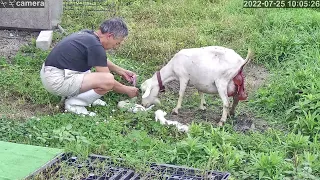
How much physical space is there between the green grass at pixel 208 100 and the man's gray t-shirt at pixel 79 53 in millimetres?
564

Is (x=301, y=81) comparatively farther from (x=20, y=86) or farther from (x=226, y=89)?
(x=20, y=86)

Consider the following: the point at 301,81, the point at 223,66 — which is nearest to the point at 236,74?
the point at 223,66

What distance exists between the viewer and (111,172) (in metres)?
4.79

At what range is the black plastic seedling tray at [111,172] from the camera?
4668 mm

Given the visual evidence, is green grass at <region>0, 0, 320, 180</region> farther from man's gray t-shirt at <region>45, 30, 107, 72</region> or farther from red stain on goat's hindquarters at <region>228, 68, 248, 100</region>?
man's gray t-shirt at <region>45, 30, 107, 72</region>

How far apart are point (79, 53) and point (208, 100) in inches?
69.2

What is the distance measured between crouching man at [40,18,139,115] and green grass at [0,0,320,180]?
25 cm

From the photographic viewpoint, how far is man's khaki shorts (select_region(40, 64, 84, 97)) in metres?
6.31

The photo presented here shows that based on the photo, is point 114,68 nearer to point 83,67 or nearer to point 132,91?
point 132,91

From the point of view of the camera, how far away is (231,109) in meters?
6.48

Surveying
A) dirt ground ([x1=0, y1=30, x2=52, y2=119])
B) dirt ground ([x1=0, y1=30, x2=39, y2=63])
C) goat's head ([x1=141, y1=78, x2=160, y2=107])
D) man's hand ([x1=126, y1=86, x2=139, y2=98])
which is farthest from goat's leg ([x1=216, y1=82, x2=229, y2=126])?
dirt ground ([x1=0, y1=30, x2=39, y2=63])

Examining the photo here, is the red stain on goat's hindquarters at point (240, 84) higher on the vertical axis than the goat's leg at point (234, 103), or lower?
higher

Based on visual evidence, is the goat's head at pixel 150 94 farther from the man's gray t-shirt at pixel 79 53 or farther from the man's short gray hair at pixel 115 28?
the man's short gray hair at pixel 115 28

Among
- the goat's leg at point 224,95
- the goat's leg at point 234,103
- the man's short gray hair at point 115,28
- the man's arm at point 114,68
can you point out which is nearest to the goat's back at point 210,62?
the goat's leg at point 224,95
